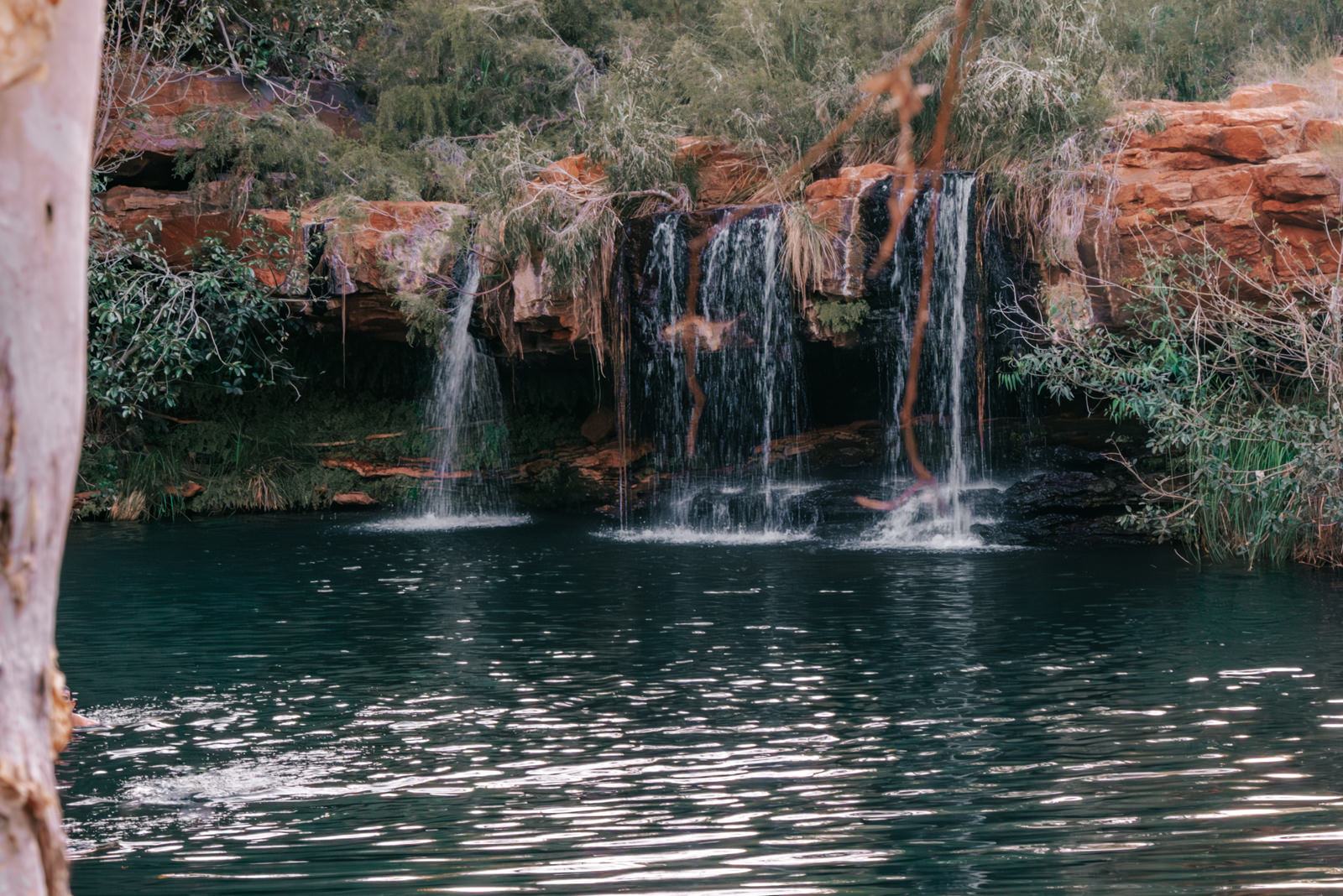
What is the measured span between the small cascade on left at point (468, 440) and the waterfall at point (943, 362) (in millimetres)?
6832

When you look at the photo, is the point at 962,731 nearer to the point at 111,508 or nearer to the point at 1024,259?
the point at 1024,259

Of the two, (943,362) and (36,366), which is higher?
(943,362)

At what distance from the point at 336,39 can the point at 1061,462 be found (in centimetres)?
1386

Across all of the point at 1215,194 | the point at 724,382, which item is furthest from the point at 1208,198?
the point at 724,382

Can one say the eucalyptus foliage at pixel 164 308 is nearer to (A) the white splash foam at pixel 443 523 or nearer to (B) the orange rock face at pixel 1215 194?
(A) the white splash foam at pixel 443 523

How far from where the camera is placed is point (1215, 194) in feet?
46.9

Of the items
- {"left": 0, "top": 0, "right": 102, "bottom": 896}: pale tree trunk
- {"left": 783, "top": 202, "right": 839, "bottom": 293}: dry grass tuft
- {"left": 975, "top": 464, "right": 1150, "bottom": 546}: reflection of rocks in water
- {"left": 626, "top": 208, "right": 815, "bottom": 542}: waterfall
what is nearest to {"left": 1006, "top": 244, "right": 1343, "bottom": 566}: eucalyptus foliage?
{"left": 975, "top": 464, "right": 1150, "bottom": 546}: reflection of rocks in water

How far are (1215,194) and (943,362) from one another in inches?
154

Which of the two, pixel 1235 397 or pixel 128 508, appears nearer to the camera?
pixel 1235 397

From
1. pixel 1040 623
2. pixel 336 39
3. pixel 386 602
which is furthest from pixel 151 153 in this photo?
pixel 1040 623

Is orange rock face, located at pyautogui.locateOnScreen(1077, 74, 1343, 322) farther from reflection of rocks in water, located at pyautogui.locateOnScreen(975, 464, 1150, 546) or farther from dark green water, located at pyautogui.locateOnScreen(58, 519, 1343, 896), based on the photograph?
dark green water, located at pyautogui.locateOnScreen(58, 519, 1343, 896)

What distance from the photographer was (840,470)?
18.9 metres

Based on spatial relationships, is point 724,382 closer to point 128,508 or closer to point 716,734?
point 128,508

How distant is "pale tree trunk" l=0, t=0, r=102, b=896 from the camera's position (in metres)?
2.08
